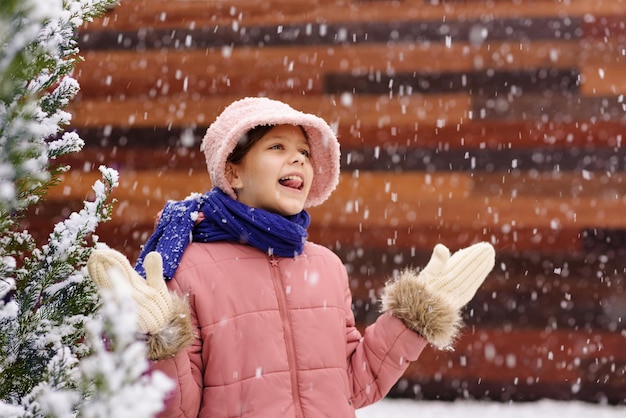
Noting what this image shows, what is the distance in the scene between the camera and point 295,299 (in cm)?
213

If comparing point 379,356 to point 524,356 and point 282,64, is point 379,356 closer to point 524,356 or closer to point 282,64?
point 524,356

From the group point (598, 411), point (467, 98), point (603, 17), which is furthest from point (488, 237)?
point (603, 17)

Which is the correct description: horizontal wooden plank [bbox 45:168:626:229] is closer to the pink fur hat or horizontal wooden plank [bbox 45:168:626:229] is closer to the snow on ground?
the snow on ground

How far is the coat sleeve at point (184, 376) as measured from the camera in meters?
1.80

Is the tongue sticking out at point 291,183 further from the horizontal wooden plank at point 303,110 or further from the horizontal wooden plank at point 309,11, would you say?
the horizontal wooden plank at point 309,11

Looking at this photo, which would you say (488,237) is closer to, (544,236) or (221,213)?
(544,236)

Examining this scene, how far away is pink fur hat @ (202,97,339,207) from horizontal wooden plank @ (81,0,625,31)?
6.65 ft

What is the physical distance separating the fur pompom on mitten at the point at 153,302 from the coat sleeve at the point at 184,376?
0.19ft

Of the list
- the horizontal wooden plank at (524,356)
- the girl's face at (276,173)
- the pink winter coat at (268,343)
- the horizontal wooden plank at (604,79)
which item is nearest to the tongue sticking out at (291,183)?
the girl's face at (276,173)

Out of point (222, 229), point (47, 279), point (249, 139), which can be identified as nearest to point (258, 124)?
point (249, 139)

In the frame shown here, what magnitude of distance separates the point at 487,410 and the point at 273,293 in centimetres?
243

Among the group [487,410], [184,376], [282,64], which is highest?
[282,64]

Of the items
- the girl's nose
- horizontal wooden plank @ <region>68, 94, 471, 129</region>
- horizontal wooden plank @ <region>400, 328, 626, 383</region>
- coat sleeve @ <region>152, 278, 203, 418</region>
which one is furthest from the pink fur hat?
horizontal wooden plank @ <region>400, 328, 626, 383</region>

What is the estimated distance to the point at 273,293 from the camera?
83.5 inches
